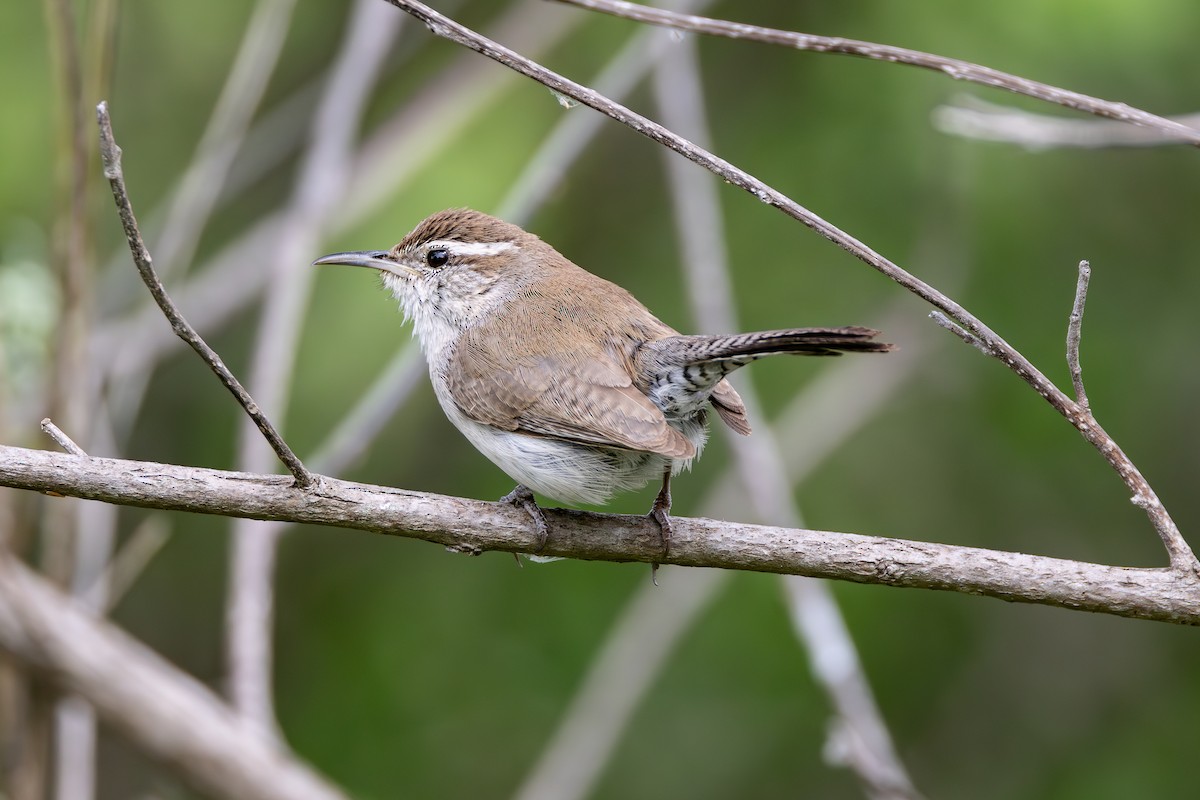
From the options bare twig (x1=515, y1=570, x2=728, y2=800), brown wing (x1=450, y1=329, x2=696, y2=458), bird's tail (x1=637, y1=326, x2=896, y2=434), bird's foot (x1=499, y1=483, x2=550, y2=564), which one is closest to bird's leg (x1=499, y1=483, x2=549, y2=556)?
bird's foot (x1=499, y1=483, x2=550, y2=564)

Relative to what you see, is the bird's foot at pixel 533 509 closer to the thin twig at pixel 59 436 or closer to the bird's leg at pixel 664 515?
the bird's leg at pixel 664 515

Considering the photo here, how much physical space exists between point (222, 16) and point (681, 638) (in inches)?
153

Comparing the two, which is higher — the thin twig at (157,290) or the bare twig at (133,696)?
the thin twig at (157,290)

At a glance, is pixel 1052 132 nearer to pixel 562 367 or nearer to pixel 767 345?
pixel 767 345

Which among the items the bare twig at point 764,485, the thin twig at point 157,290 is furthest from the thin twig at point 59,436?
the bare twig at point 764,485

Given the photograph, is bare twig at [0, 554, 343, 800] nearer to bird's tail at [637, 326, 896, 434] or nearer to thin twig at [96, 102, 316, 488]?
thin twig at [96, 102, 316, 488]

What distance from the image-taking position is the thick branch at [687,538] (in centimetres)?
260

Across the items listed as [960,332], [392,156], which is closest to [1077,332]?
[960,332]

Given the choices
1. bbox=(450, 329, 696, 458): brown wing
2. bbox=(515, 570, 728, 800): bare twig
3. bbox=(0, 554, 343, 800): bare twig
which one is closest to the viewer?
bbox=(450, 329, 696, 458): brown wing

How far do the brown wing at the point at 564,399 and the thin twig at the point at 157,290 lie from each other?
0.83 meters

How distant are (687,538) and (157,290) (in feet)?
4.41

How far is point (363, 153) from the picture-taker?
6184 mm

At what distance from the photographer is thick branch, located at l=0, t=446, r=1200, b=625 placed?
2596mm

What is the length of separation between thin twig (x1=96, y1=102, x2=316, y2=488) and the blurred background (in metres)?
3.01
